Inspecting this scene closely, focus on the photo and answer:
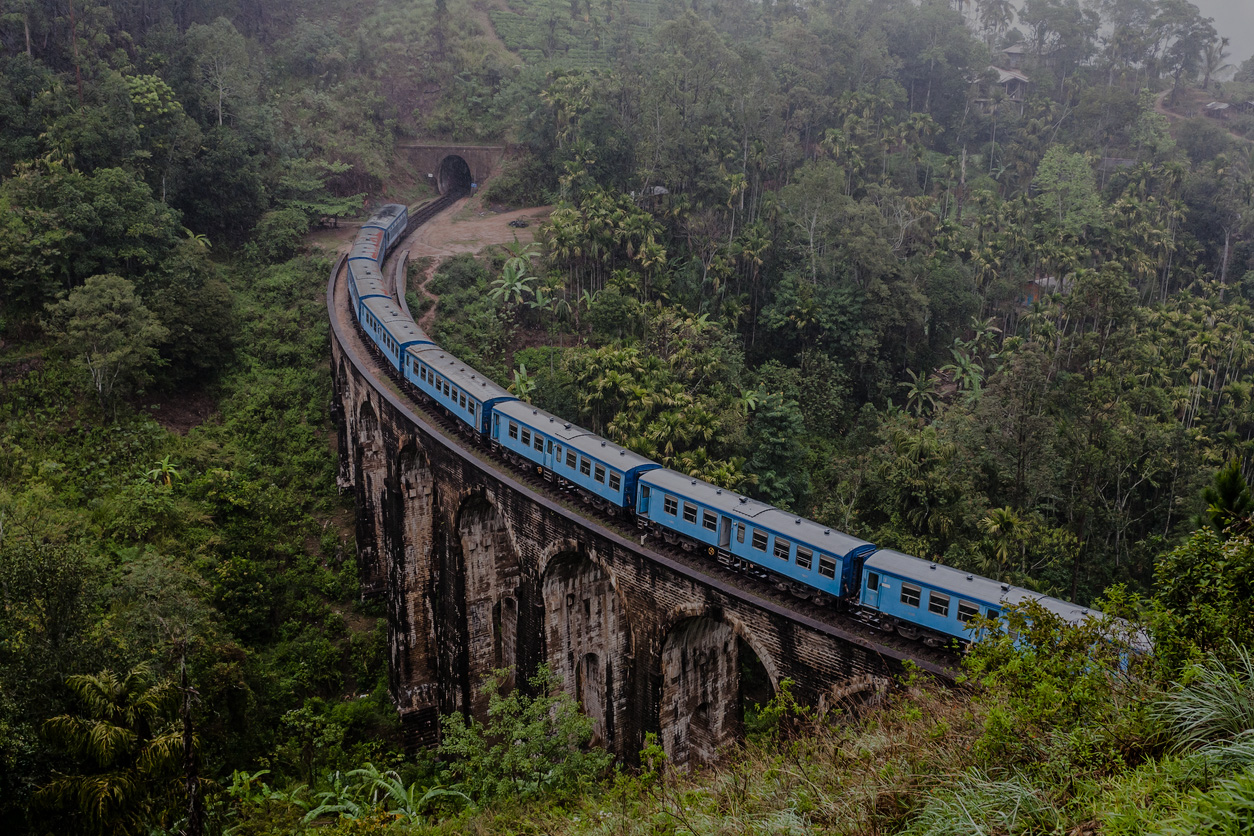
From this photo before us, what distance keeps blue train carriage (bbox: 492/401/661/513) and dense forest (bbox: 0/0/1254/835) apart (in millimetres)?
5545

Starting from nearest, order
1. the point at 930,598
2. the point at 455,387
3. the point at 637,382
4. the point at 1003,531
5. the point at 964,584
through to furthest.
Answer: the point at 964,584, the point at 930,598, the point at 455,387, the point at 1003,531, the point at 637,382

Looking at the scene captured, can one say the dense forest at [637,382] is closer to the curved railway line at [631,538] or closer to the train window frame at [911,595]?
the curved railway line at [631,538]

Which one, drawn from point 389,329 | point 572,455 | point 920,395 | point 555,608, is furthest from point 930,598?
point 920,395

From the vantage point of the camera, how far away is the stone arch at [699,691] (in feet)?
65.9

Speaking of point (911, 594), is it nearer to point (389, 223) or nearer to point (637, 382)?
point (637, 382)

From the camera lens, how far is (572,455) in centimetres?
2350

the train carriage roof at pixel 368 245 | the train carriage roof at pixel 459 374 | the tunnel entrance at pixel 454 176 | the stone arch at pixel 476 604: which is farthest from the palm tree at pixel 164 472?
the tunnel entrance at pixel 454 176

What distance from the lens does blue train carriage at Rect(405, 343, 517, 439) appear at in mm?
26984

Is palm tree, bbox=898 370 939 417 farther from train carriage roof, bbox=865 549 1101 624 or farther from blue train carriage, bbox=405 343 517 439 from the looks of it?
train carriage roof, bbox=865 549 1101 624

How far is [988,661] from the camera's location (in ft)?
38.4

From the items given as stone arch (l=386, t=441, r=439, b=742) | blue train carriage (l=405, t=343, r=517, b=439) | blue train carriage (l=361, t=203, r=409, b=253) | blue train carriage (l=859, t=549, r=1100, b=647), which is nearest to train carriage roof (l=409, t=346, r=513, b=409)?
blue train carriage (l=405, t=343, r=517, b=439)

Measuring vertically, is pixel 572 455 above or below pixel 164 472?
above

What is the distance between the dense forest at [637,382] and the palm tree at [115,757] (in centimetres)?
8

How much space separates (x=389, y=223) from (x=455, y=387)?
2904 cm
